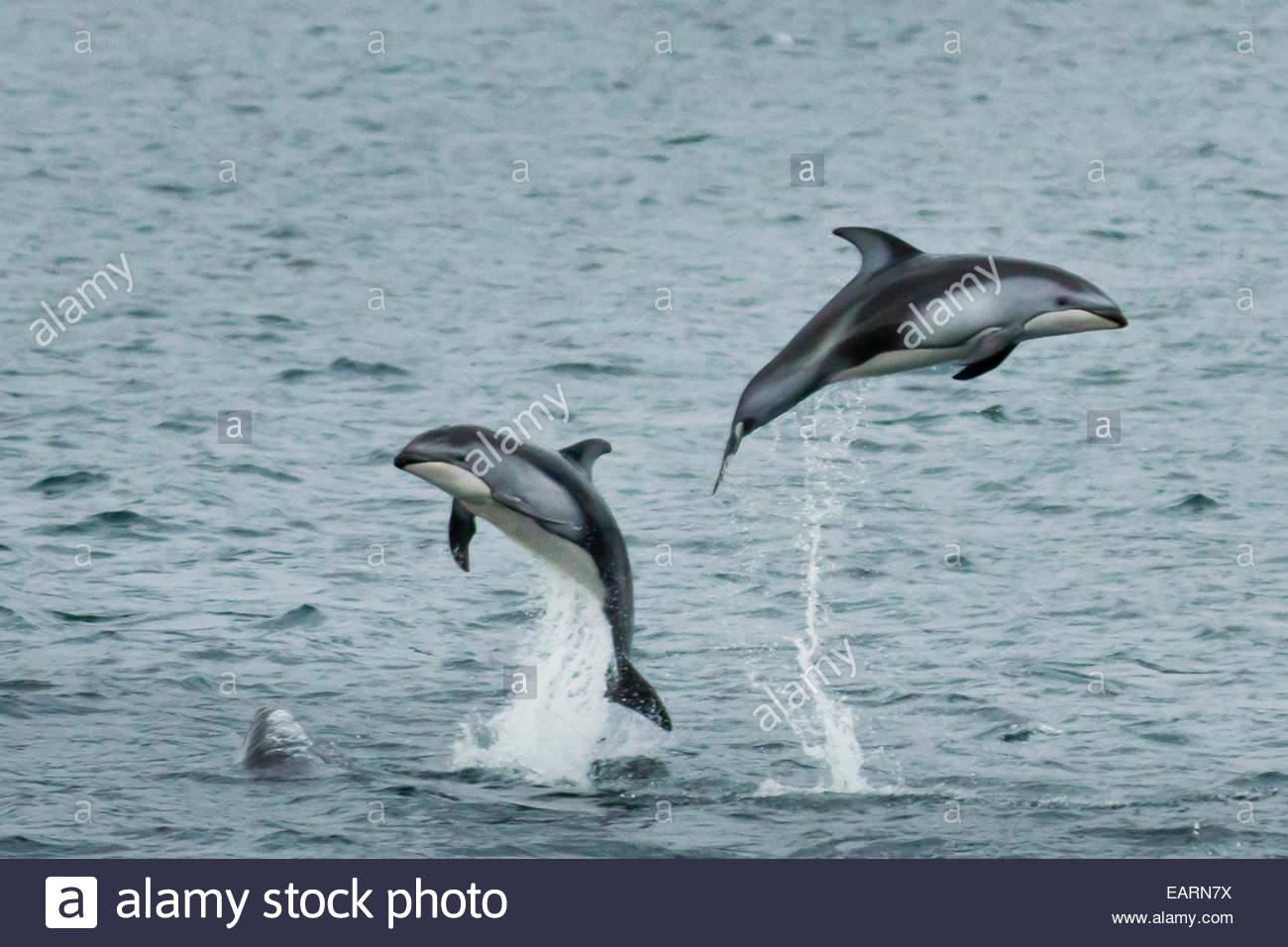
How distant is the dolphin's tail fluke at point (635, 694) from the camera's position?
18.6 m

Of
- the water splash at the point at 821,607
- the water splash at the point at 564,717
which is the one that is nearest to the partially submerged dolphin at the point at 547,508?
the water splash at the point at 564,717

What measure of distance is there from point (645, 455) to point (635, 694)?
399 inches

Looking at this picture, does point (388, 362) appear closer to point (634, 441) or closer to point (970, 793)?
point (634, 441)

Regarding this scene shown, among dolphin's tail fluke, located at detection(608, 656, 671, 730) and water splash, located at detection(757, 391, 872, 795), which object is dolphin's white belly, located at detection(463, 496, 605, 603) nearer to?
dolphin's tail fluke, located at detection(608, 656, 671, 730)

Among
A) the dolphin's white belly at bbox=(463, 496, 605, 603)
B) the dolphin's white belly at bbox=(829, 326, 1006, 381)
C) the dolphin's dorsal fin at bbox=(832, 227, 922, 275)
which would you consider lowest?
the dolphin's white belly at bbox=(463, 496, 605, 603)

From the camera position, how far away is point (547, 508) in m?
18.6

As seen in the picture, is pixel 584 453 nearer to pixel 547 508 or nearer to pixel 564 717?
pixel 547 508

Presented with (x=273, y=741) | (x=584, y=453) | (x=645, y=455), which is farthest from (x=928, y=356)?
(x=645, y=455)

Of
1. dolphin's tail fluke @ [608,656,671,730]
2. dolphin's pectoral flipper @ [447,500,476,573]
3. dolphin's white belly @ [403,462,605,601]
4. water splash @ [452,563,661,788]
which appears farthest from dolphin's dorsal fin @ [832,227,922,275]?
water splash @ [452,563,661,788]

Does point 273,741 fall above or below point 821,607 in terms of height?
below

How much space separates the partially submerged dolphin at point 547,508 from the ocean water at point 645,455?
1203mm

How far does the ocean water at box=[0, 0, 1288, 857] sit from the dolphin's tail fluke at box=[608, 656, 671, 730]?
2.59ft

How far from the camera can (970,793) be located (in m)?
19.0

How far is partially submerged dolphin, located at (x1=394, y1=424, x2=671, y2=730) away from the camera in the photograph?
1825 cm
